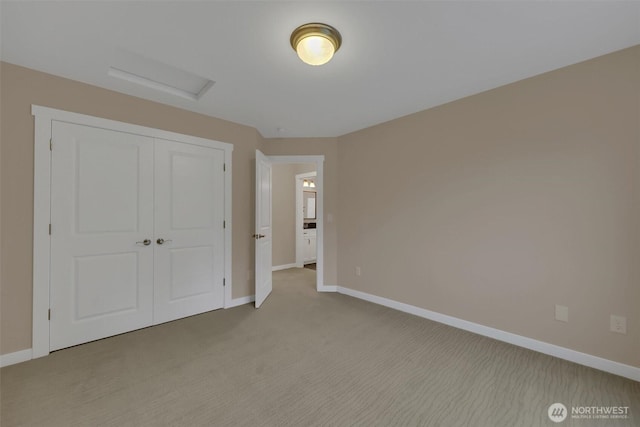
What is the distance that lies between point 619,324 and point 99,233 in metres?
4.47

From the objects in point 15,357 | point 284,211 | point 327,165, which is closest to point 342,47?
point 327,165

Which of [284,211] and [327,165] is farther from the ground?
[327,165]

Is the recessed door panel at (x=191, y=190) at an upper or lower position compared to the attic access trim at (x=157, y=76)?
lower

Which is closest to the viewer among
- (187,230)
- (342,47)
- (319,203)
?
(342,47)

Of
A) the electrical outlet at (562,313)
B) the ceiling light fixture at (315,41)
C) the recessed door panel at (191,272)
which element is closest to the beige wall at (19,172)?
the recessed door panel at (191,272)

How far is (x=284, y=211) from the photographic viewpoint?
225 inches

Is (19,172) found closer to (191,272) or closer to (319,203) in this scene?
(191,272)

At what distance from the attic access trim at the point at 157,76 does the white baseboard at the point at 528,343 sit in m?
3.36

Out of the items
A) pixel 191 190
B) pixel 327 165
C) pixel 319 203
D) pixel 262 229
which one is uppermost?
pixel 327 165

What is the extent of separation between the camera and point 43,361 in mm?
2092

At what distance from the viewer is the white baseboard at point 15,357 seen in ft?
6.59

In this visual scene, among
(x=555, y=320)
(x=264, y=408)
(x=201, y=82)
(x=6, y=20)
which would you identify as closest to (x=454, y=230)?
(x=555, y=320)

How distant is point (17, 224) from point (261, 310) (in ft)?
7.81

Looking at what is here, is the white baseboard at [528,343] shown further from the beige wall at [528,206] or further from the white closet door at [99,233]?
the white closet door at [99,233]
